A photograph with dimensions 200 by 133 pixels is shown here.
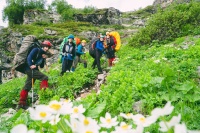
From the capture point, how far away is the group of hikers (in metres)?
8.61

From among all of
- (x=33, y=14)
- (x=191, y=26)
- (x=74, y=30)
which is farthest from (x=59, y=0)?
(x=191, y=26)

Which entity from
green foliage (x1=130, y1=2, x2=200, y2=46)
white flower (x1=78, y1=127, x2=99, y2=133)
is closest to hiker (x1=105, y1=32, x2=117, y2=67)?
green foliage (x1=130, y1=2, x2=200, y2=46)

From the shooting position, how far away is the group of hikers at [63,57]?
861cm

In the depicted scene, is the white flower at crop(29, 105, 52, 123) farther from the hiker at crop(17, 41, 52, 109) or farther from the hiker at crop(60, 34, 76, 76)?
the hiker at crop(60, 34, 76, 76)

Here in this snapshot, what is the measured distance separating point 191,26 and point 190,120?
14426 mm

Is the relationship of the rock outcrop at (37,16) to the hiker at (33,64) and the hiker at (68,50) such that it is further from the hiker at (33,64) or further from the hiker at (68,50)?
the hiker at (33,64)

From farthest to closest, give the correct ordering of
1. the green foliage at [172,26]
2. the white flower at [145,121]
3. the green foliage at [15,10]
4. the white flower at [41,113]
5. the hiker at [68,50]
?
the green foliage at [15,10], the green foliage at [172,26], the hiker at [68,50], the white flower at [41,113], the white flower at [145,121]

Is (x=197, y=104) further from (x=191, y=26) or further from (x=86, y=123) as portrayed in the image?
(x=191, y=26)

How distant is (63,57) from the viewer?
11367 mm

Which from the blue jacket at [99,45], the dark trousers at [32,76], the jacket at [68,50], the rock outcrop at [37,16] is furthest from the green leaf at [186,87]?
the rock outcrop at [37,16]

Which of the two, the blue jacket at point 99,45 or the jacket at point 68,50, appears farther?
the blue jacket at point 99,45

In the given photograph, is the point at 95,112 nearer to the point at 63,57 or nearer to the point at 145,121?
the point at 145,121

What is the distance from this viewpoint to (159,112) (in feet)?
3.66

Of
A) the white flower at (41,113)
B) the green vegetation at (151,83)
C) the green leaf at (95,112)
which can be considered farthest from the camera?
the green vegetation at (151,83)
